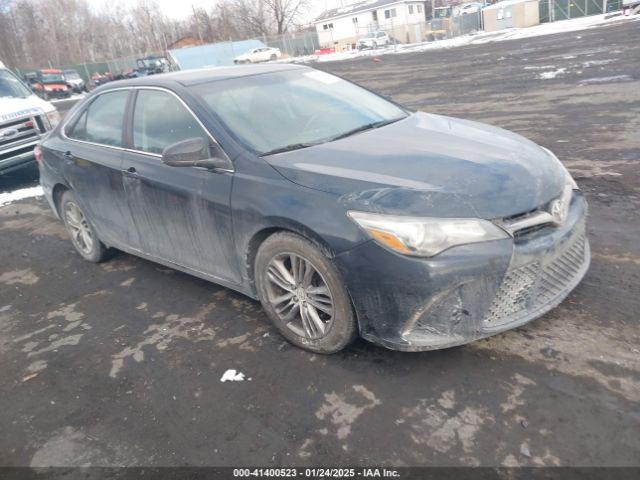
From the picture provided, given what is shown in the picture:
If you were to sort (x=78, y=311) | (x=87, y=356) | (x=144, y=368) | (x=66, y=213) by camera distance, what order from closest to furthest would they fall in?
(x=144, y=368)
(x=87, y=356)
(x=78, y=311)
(x=66, y=213)

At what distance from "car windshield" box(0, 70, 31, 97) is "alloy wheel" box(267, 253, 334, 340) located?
902 centimetres

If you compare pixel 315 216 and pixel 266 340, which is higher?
pixel 315 216

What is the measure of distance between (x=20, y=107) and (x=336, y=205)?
862 centimetres

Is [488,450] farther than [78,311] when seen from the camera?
No

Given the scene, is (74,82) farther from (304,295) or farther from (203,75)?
(304,295)

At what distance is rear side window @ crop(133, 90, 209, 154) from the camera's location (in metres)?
3.71

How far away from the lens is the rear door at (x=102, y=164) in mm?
4395

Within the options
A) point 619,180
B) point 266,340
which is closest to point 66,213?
point 266,340

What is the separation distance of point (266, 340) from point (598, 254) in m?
2.59

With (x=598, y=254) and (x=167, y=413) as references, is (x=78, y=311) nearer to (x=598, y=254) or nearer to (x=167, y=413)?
(x=167, y=413)

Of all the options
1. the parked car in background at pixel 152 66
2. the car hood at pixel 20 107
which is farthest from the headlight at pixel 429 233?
the parked car in background at pixel 152 66

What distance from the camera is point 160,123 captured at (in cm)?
400

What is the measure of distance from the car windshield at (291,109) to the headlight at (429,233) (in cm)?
109

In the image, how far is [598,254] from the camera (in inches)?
157
